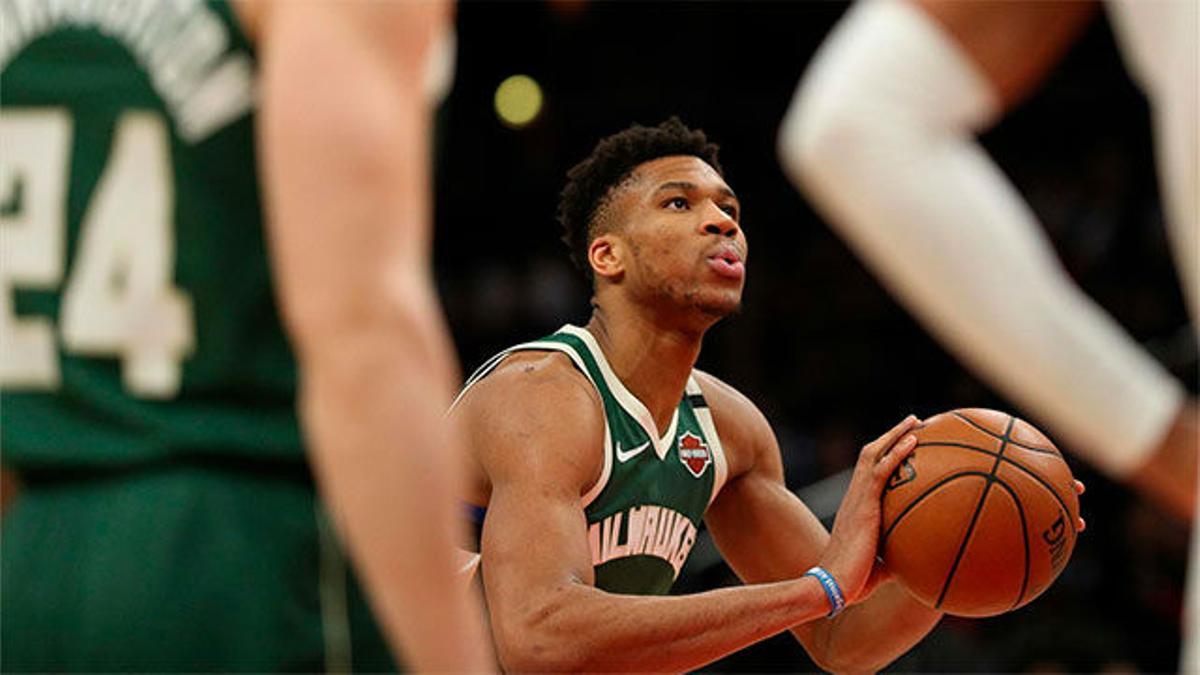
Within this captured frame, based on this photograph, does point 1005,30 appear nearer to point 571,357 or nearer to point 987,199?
point 987,199

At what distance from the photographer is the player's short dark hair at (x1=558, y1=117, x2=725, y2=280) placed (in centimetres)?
405

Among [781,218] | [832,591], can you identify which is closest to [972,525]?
[832,591]

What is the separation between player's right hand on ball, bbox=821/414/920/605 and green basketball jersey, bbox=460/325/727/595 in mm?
420

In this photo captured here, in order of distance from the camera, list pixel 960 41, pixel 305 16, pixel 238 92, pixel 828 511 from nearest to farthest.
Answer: pixel 305 16, pixel 238 92, pixel 960 41, pixel 828 511

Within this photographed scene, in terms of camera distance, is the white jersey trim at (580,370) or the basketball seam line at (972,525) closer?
the basketball seam line at (972,525)

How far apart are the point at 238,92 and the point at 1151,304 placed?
28.0ft

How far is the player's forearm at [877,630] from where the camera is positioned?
4.02 metres

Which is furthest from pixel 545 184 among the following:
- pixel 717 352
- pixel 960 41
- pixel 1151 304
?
pixel 960 41

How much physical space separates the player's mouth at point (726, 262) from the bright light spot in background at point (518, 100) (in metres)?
6.56

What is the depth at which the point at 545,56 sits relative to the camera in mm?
10438

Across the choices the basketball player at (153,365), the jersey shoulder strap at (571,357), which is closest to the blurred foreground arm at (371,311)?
the basketball player at (153,365)

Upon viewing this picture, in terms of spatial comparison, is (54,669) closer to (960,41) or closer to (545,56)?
(960,41)

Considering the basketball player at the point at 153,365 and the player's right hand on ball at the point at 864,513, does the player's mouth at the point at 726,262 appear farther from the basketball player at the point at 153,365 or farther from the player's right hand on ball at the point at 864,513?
the basketball player at the point at 153,365

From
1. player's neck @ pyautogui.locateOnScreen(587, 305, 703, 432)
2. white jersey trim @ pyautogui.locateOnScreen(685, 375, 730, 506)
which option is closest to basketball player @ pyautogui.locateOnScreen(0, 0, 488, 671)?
player's neck @ pyautogui.locateOnScreen(587, 305, 703, 432)
